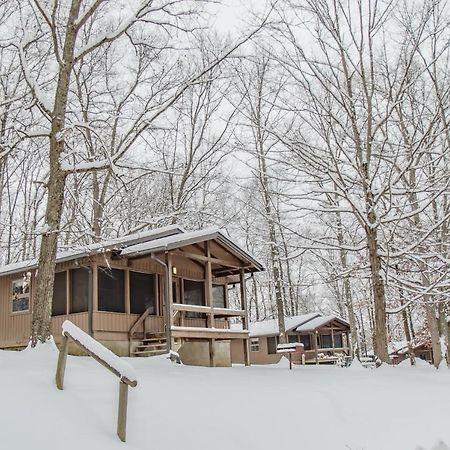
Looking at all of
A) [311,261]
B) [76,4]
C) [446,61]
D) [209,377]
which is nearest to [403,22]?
[446,61]

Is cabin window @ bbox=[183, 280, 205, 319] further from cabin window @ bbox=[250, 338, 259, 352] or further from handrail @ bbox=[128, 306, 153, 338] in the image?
cabin window @ bbox=[250, 338, 259, 352]

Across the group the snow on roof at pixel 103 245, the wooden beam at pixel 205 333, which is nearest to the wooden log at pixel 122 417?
the snow on roof at pixel 103 245

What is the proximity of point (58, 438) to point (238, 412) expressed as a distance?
135 inches

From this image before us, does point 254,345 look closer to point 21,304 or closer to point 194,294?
point 194,294

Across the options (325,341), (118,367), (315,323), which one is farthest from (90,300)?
(325,341)

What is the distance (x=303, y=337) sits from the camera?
33.8 m

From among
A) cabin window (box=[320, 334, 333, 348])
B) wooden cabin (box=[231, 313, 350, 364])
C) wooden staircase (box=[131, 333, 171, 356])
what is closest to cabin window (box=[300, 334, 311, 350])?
wooden cabin (box=[231, 313, 350, 364])

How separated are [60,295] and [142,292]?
255cm

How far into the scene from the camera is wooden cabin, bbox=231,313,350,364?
1252 inches

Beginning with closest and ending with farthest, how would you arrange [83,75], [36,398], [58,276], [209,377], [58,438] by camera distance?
[58,438] → [36,398] → [209,377] → [58,276] → [83,75]

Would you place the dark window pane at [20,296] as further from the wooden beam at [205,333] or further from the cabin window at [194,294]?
the wooden beam at [205,333]

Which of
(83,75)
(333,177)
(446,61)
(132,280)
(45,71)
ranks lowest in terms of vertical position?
(132,280)

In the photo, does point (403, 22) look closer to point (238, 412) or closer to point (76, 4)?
point (76, 4)

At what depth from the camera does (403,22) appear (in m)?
12.1
